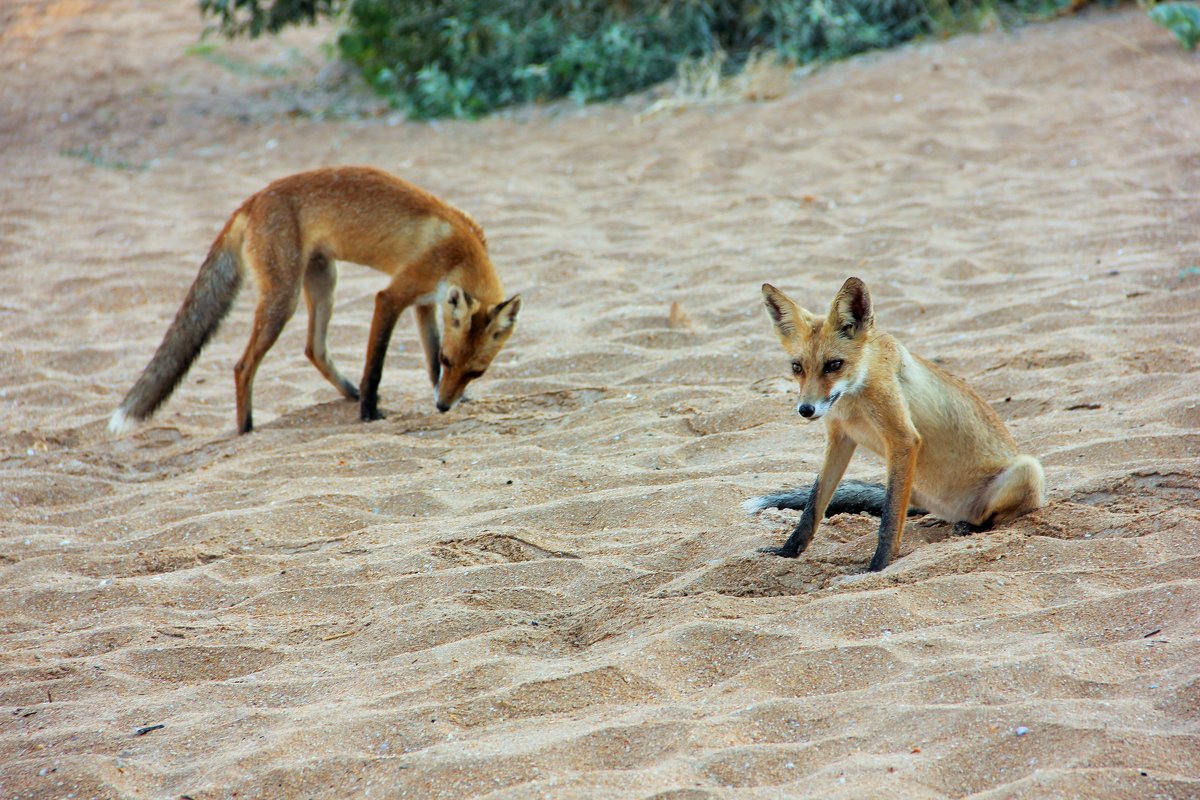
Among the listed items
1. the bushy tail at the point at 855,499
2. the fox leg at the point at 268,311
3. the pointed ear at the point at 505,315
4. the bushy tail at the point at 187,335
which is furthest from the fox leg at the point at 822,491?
the bushy tail at the point at 187,335

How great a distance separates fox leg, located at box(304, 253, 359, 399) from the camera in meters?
6.25

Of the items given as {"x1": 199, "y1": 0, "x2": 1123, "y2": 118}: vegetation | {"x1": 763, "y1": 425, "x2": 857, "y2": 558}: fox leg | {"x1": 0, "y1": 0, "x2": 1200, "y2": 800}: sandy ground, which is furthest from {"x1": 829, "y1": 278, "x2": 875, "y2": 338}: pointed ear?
{"x1": 199, "y1": 0, "x2": 1123, "y2": 118}: vegetation

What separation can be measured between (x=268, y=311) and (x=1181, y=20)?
849 centimetres

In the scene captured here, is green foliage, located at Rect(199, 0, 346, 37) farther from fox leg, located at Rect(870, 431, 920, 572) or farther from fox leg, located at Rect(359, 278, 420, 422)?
fox leg, located at Rect(870, 431, 920, 572)

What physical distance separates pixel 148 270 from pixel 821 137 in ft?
19.7

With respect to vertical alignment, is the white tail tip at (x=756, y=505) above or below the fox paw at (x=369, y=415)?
above

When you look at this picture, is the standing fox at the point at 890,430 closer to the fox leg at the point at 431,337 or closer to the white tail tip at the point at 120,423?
the fox leg at the point at 431,337

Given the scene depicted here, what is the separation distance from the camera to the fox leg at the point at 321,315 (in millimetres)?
6254

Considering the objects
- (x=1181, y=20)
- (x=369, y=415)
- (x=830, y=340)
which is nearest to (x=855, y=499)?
(x=830, y=340)

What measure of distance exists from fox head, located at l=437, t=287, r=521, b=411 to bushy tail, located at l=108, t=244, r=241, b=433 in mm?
1362

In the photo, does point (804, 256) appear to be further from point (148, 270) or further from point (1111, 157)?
point (148, 270)

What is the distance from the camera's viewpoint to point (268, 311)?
600 cm

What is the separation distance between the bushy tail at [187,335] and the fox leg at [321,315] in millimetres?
427

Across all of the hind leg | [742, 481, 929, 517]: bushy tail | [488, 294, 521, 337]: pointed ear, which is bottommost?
[742, 481, 929, 517]: bushy tail
